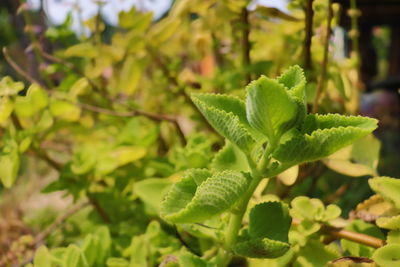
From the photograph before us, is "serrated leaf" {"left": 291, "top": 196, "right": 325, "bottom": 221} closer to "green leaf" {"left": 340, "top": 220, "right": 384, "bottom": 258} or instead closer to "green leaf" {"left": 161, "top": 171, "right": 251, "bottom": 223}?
"green leaf" {"left": 340, "top": 220, "right": 384, "bottom": 258}

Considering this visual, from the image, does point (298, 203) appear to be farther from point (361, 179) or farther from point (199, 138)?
point (361, 179)

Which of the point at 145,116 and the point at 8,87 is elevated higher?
the point at 8,87

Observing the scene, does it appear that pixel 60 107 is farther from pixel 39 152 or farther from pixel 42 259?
pixel 42 259

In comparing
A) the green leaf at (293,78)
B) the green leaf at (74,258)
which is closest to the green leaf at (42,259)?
the green leaf at (74,258)

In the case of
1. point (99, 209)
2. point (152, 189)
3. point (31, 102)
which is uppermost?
point (31, 102)

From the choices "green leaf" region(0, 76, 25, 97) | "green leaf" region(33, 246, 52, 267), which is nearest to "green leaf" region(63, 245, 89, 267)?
"green leaf" region(33, 246, 52, 267)

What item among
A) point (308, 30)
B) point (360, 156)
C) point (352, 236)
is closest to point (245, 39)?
point (308, 30)
